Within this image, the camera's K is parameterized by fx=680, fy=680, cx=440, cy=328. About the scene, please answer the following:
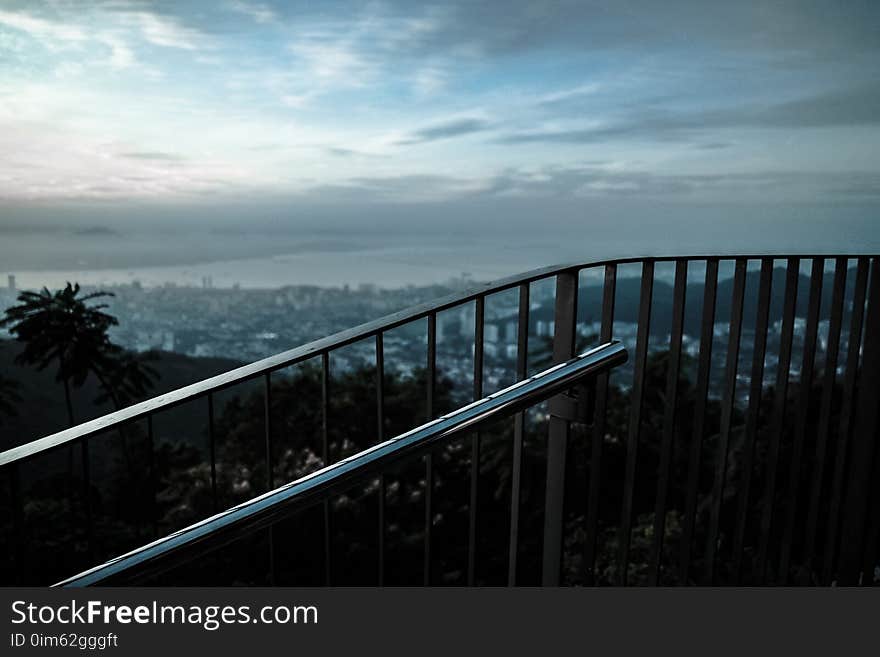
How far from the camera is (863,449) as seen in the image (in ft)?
7.47

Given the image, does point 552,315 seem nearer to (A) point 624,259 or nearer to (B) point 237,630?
(A) point 624,259

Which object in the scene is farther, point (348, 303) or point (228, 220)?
point (228, 220)

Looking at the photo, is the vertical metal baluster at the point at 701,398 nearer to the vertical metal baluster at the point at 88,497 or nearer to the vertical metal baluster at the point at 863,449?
the vertical metal baluster at the point at 863,449

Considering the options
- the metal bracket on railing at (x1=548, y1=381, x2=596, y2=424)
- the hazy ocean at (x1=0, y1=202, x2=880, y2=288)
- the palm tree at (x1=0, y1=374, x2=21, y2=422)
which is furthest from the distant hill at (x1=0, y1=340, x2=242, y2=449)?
the metal bracket on railing at (x1=548, y1=381, x2=596, y2=424)

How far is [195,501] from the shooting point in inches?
423

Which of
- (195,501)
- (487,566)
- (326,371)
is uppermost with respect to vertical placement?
(326,371)

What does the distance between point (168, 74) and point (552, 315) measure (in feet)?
53.6

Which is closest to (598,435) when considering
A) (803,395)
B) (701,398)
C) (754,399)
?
(701,398)

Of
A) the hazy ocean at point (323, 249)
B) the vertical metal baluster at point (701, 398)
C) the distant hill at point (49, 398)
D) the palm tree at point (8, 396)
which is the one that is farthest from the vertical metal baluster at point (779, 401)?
the palm tree at point (8, 396)

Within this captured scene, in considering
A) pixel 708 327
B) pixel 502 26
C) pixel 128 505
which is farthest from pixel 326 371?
pixel 128 505

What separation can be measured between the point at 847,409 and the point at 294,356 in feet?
6.34

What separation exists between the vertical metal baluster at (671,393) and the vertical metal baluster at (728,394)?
15 cm

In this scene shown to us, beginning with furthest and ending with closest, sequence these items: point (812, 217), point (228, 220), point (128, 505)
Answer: point (228, 220) < point (128, 505) < point (812, 217)

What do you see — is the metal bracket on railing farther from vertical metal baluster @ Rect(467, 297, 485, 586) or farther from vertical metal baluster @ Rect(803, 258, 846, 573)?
vertical metal baluster @ Rect(803, 258, 846, 573)
